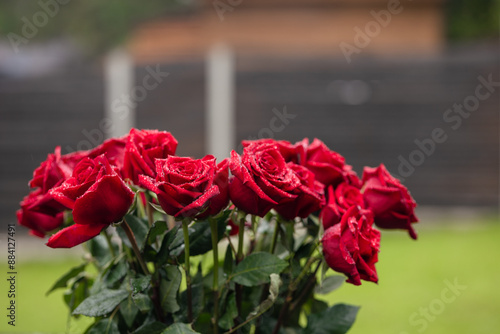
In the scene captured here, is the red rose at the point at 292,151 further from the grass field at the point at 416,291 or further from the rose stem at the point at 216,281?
the grass field at the point at 416,291

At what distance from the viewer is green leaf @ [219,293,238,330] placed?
57 centimetres

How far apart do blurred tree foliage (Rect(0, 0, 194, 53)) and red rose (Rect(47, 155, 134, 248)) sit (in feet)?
48.3

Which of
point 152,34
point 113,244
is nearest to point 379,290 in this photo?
point 113,244

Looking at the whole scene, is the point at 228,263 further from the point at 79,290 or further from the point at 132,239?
the point at 79,290

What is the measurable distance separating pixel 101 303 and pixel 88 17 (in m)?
15.6

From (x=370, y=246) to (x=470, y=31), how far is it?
437 inches

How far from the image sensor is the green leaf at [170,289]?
0.56m

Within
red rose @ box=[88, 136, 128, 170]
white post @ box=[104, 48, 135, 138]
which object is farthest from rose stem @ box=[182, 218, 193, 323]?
white post @ box=[104, 48, 135, 138]

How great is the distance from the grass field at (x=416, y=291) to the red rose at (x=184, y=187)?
169 centimetres

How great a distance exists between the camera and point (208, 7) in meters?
7.84

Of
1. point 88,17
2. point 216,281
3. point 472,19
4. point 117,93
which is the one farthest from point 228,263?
point 88,17

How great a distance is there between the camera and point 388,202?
615mm

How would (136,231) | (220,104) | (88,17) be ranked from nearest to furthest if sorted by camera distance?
(136,231) → (220,104) → (88,17)

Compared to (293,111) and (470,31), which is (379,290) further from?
(470,31)
